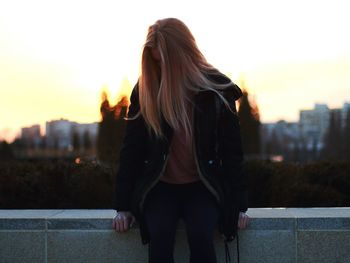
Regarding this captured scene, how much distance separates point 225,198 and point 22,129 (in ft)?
110

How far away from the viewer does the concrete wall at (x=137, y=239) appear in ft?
12.5

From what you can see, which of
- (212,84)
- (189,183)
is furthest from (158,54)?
(189,183)

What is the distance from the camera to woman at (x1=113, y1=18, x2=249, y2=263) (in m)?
3.40

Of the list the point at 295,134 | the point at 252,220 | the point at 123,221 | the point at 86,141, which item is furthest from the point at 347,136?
the point at 123,221

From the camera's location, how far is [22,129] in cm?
3522

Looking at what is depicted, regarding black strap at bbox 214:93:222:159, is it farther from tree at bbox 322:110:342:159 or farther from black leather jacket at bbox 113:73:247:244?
tree at bbox 322:110:342:159

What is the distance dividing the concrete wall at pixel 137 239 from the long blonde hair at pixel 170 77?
81 cm

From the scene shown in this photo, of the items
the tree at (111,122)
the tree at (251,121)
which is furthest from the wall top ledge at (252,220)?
the tree at (251,121)

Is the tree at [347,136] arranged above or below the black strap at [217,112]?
below

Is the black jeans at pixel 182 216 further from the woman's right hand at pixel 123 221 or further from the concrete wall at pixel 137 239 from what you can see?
the concrete wall at pixel 137 239

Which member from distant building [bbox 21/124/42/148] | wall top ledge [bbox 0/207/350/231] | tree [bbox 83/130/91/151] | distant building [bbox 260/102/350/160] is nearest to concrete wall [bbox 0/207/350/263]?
wall top ledge [bbox 0/207/350/231]

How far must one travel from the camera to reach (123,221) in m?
3.66

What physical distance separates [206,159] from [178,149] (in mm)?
206

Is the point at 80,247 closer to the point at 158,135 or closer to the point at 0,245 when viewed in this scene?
the point at 0,245
